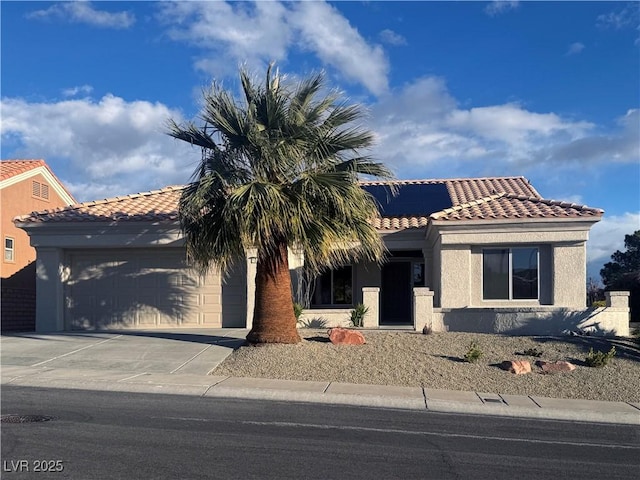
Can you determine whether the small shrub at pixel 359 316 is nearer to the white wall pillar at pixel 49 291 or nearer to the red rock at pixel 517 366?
the red rock at pixel 517 366

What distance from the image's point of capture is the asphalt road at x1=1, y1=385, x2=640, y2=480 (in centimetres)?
698

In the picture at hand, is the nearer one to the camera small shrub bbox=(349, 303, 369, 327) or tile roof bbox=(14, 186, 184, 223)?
small shrub bbox=(349, 303, 369, 327)

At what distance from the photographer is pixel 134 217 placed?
19688mm

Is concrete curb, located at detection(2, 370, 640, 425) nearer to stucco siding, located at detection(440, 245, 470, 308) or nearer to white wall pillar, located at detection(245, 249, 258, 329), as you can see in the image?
white wall pillar, located at detection(245, 249, 258, 329)

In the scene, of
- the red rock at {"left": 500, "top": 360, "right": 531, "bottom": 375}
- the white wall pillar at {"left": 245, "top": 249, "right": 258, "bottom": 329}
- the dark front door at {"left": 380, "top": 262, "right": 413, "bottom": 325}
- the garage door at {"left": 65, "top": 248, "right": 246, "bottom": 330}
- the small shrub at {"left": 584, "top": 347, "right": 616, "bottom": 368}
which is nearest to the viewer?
the red rock at {"left": 500, "top": 360, "right": 531, "bottom": 375}

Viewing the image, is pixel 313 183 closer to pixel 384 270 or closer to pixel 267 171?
Answer: pixel 267 171

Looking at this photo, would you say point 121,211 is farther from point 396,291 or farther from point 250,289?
point 396,291

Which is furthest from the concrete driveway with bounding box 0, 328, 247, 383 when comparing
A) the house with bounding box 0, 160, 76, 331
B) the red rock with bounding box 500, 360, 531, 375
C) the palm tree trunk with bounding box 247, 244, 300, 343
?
the red rock with bounding box 500, 360, 531, 375

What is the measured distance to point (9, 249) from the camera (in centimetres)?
2611

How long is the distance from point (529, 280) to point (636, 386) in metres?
6.34

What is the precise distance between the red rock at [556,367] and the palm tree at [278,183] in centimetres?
449

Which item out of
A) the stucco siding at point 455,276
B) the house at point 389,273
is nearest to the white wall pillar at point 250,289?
the house at point 389,273

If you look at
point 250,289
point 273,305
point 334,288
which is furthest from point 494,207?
point 273,305

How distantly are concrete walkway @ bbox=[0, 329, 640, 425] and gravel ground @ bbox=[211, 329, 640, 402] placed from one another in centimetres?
47
